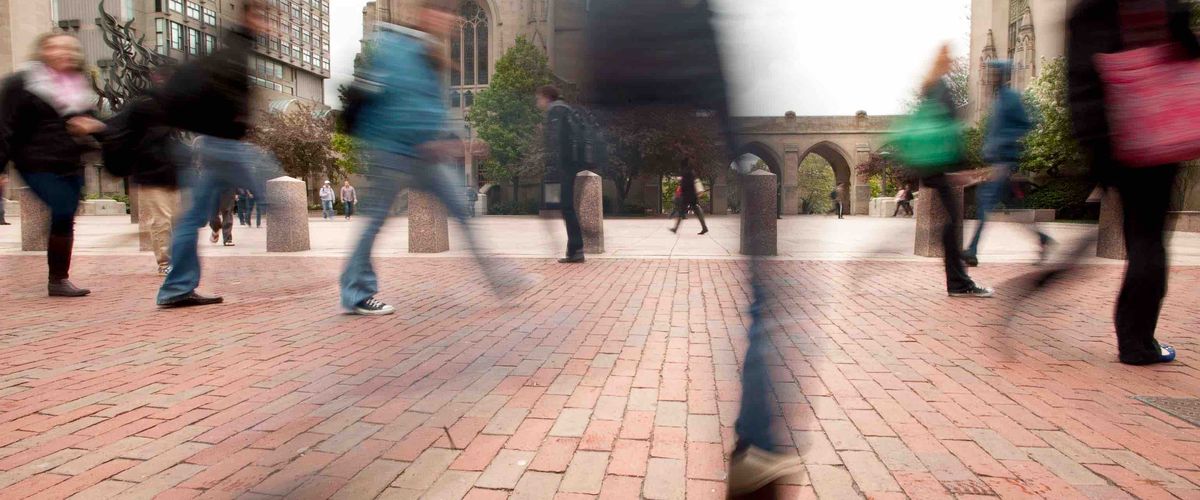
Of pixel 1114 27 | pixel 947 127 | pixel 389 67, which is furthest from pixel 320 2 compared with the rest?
pixel 947 127

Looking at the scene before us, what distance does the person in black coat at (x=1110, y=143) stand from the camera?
2.89 metres

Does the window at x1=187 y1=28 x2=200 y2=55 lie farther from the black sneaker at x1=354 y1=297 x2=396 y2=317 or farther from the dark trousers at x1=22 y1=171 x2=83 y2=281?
the dark trousers at x1=22 y1=171 x2=83 y2=281

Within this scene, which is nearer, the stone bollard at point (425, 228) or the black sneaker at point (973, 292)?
the black sneaker at point (973, 292)

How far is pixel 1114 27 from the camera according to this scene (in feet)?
9.91

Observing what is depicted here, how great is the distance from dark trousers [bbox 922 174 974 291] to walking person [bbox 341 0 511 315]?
3.66 meters

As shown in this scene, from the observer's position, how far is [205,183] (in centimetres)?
498

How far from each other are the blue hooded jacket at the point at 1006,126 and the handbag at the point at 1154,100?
2.64 metres

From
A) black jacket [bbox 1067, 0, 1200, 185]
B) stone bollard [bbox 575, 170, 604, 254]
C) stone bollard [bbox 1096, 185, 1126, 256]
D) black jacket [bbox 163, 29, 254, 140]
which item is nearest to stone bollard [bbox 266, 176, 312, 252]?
stone bollard [bbox 575, 170, 604, 254]

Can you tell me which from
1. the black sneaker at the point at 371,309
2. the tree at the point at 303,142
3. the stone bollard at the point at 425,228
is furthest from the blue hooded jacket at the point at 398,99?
the tree at the point at 303,142

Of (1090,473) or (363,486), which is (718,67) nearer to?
(363,486)

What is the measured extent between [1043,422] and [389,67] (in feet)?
11.2

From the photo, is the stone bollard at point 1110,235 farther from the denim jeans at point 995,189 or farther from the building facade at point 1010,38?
the building facade at point 1010,38

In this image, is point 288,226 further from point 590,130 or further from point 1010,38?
point 1010,38

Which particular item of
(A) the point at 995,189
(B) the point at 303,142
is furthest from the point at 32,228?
(B) the point at 303,142
